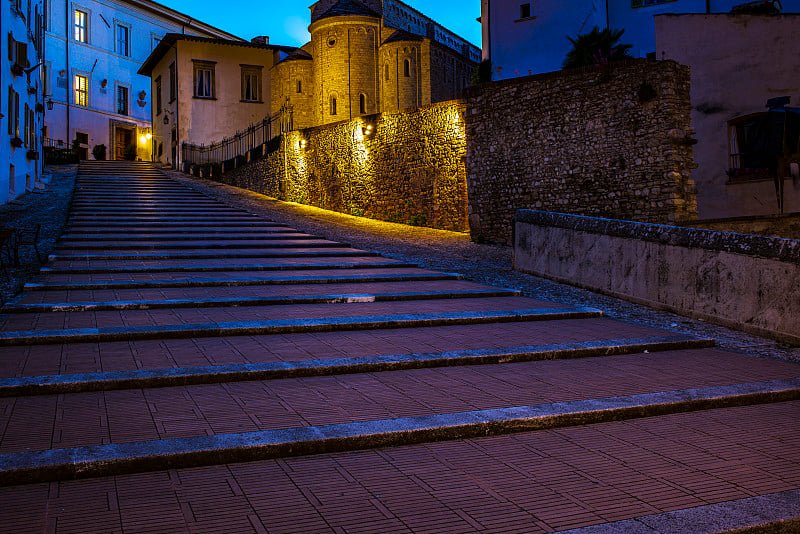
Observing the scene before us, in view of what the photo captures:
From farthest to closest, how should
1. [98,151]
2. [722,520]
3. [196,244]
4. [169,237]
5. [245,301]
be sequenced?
[98,151], [169,237], [196,244], [245,301], [722,520]

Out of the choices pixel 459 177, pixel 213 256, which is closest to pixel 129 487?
pixel 213 256

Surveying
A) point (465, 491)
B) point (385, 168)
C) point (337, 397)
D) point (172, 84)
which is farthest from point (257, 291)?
point (172, 84)

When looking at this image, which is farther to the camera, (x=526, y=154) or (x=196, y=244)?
(x=526, y=154)

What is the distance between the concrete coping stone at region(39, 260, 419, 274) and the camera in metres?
9.17

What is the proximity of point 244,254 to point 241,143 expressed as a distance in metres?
18.7

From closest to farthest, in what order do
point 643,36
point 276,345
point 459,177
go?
point 276,345 < point 459,177 < point 643,36

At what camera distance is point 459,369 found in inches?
209

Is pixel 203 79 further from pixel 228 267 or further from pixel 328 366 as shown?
pixel 328 366

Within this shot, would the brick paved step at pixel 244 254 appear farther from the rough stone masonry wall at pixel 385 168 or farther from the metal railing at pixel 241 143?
the metal railing at pixel 241 143

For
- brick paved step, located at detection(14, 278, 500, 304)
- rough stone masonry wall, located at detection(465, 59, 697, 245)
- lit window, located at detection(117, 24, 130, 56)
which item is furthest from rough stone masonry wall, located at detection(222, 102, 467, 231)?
lit window, located at detection(117, 24, 130, 56)

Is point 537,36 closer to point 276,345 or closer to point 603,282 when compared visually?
point 603,282

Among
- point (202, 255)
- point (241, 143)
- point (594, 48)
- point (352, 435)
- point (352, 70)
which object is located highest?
point (352, 70)

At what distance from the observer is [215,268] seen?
9.77 m

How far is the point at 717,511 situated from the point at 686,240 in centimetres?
532
